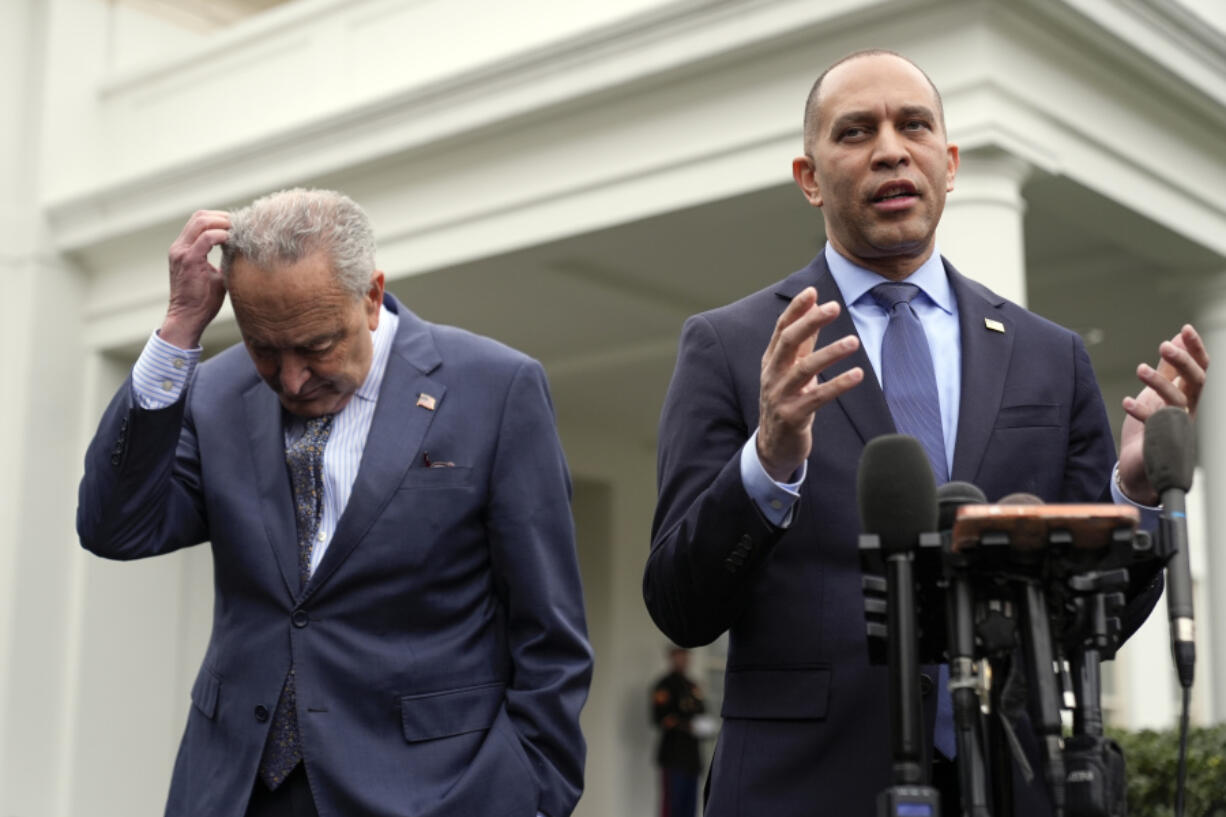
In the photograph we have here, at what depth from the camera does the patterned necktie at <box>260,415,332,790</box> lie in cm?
290

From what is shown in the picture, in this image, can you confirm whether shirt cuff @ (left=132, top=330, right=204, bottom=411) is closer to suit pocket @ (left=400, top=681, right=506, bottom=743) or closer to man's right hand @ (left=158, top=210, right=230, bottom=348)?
man's right hand @ (left=158, top=210, right=230, bottom=348)

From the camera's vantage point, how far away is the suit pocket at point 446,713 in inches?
117

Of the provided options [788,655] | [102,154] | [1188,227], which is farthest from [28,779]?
[788,655]

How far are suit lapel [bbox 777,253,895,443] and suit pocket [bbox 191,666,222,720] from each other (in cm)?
125

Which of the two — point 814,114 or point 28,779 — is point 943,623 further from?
point 28,779

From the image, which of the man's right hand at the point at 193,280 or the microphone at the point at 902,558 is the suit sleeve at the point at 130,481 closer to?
the man's right hand at the point at 193,280

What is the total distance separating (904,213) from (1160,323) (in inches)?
347

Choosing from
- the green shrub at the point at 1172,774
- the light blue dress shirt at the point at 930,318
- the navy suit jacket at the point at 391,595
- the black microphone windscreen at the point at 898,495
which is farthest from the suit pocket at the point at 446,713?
the green shrub at the point at 1172,774

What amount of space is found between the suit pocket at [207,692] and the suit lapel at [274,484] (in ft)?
0.72

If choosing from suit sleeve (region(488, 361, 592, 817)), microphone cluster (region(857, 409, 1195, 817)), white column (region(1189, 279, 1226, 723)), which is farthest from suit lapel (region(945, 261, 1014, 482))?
white column (region(1189, 279, 1226, 723))

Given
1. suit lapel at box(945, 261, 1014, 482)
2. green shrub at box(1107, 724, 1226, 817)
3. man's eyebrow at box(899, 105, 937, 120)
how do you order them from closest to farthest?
suit lapel at box(945, 261, 1014, 482)
man's eyebrow at box(899, 105, 937, 120)
green shrub at box(1107, 724, 1226, 817)

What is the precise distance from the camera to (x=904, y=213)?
8.41ft

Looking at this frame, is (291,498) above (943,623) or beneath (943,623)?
above

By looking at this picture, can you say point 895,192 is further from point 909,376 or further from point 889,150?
point 909,376
